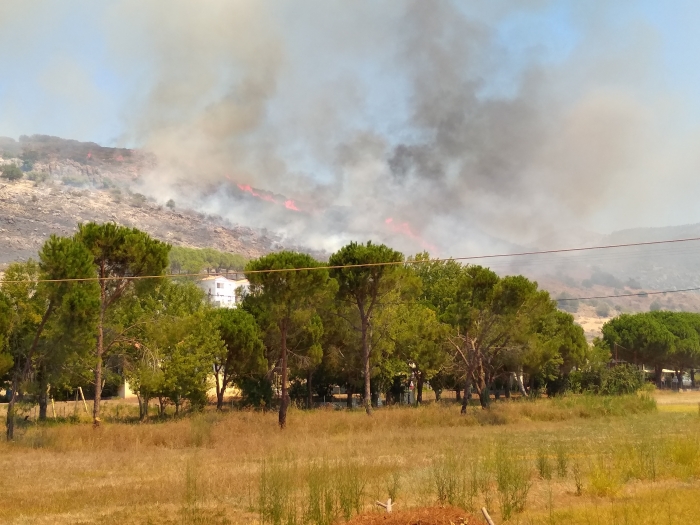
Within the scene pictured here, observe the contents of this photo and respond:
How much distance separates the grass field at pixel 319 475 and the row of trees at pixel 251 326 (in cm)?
435

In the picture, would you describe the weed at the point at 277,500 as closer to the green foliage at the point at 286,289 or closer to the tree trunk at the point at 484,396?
the green foliage at the point at 286,289

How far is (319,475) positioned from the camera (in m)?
11.9

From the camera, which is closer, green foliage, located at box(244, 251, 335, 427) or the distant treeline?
the distant treeline

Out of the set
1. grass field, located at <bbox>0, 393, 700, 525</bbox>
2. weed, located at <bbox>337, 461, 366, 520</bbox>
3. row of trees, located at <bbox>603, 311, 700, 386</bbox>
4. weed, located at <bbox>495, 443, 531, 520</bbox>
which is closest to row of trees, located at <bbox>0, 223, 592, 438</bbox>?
grass field, located at <bbox>0, 393, 700, 525</bbox>

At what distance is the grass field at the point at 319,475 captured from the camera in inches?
466

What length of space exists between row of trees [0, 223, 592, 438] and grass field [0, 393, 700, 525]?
171 inches

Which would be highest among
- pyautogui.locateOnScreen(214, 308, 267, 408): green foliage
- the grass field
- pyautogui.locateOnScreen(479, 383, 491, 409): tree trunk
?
pyautogui.locateOnScreen(214, 308, 267, 408): green foliage

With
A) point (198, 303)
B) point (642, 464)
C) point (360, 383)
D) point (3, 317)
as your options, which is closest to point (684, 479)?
point (642, 464)

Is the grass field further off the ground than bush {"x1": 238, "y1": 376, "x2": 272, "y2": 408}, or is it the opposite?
bush {"x1": 238, "y1": 376, "x2": 272, "y2": 408}

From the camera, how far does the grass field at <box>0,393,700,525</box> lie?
466 inches

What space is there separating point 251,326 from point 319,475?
1153 inches

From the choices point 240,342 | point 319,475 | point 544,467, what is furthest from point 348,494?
point 240,342

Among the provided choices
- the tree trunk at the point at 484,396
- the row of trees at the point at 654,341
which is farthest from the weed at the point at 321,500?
the row of trees at the point at 654,341

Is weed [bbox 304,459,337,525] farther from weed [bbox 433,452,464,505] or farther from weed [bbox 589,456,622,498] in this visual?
weed [bbox 589,456,622,498]
